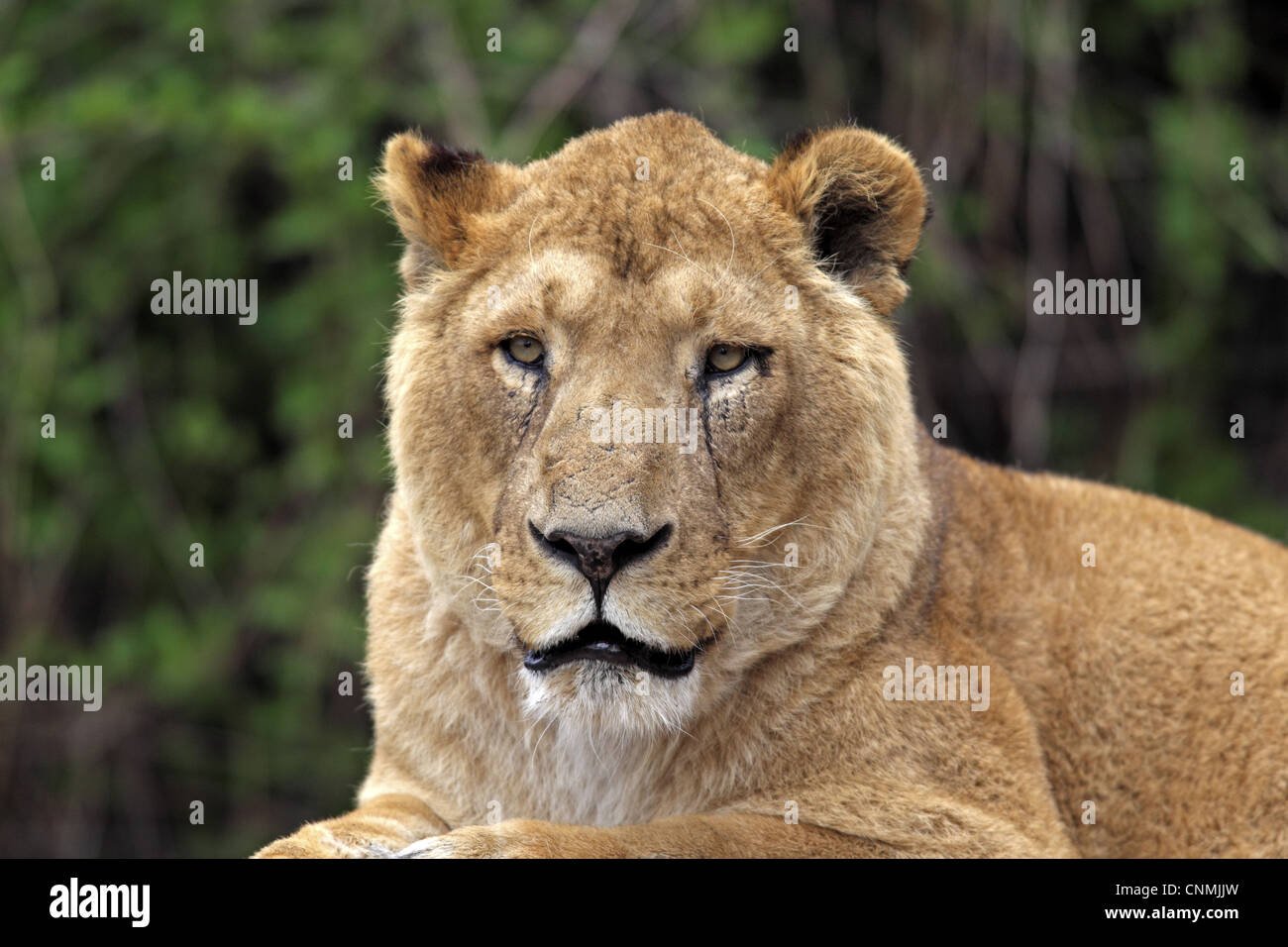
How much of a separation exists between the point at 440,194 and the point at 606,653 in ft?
4.47

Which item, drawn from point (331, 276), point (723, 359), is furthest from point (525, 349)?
point (331, 276)

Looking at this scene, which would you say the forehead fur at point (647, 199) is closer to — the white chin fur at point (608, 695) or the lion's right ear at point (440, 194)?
the lion's right ear at point (440, 194)

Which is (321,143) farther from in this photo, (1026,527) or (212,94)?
(1026,527)

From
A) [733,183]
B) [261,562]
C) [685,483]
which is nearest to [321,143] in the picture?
[261,562]

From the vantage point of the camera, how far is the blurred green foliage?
8.14m

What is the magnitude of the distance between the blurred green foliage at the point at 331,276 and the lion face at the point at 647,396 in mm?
3735

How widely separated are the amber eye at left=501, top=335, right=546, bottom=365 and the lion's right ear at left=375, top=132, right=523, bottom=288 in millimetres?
364

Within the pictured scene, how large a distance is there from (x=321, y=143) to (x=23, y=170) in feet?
5.59

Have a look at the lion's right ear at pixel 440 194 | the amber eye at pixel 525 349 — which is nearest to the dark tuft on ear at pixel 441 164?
the lion's right ear at pixel 440 194

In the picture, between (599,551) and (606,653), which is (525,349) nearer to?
(599,551)

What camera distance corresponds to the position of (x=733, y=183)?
406 centimetres

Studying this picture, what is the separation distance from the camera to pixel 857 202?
410 centimetres

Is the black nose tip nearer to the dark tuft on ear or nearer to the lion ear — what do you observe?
the lion ear
